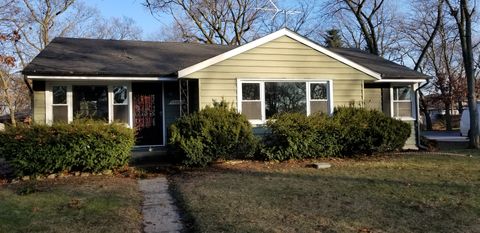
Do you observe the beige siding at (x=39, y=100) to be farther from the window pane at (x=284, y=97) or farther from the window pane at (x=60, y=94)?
the window pane at (x=284, y=97)

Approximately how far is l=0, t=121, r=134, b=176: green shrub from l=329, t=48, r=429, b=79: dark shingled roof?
30.9ft

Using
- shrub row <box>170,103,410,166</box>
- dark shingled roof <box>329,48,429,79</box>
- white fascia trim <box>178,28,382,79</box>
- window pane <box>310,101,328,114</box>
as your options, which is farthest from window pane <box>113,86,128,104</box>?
dark shingled roof <box>329,48,429,79</box>

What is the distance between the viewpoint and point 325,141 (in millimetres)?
12969

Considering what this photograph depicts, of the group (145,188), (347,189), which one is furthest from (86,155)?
(347,189)

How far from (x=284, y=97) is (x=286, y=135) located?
1952 mm

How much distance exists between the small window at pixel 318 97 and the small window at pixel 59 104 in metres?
7.31

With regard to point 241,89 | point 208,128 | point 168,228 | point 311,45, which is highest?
point 311,45

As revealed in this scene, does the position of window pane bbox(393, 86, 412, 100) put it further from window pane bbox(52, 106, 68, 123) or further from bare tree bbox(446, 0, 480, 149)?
window pane bbox(52, 106, 68, 123)

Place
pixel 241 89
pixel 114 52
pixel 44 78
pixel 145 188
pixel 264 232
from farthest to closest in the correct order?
pixel 114 52
pixel 241 89
pixel 44 78
pixel 145 188
pixel 264 232

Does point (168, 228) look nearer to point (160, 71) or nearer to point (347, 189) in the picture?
point (347, 189)

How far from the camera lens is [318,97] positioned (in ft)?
47.2

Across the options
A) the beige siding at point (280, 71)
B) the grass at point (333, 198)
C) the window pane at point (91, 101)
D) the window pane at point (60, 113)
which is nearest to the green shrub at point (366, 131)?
the beige siding at point (280, 71)

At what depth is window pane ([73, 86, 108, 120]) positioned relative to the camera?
14.0 metres

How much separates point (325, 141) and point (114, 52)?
772cm
